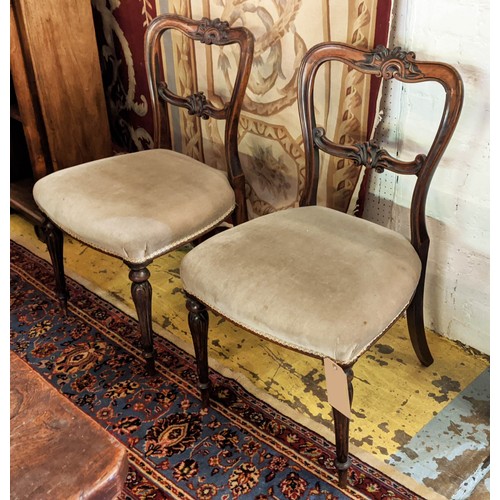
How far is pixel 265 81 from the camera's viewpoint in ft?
6.13

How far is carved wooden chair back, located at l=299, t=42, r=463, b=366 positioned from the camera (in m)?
1.32

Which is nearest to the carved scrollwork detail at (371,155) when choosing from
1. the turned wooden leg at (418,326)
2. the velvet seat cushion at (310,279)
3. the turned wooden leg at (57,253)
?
the velvet seat cushion at (310,279)

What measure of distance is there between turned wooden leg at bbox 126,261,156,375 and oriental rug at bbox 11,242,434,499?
0.35 ft

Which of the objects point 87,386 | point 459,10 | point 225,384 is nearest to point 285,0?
point 459,10

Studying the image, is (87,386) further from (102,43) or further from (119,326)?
(102,43)

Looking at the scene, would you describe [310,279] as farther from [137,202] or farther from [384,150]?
[137,202]

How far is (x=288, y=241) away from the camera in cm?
141

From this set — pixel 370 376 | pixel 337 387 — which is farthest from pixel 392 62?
pixel 370 376

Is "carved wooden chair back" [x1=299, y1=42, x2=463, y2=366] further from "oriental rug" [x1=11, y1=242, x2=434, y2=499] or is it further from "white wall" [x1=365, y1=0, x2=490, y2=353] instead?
"oriental rug" [x1=11, y1=242, x2=434, y2=499]

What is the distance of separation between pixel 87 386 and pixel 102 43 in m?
1.47

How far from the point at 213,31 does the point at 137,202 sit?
0.55 m

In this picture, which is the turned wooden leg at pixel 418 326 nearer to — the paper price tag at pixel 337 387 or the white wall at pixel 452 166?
the white wall at pixel 452 166

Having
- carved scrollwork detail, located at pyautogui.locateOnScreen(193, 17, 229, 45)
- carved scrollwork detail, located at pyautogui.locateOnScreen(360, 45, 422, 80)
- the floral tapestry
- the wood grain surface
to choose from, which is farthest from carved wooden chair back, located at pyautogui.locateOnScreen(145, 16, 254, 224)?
the wood grain surface
